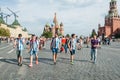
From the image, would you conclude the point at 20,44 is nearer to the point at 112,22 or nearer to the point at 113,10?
the point at 112,22

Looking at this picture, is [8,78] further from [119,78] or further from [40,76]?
[119,78]

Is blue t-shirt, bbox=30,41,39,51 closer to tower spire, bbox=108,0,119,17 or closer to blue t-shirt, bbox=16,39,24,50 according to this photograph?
blue t-shirt, bbox=16,39,24,50

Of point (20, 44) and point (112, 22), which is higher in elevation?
point (112, 22)

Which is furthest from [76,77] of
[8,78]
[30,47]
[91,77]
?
[30,47]

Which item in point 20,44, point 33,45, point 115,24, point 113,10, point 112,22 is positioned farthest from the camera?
point 115,24

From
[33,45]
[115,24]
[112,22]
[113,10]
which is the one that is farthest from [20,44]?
[115,24]

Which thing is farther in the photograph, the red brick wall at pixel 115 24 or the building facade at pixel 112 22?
the red brick wall at pixel 115 24

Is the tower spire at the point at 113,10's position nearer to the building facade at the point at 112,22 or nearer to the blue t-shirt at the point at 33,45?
the building facade at the point at 112,22

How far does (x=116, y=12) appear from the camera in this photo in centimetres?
18612

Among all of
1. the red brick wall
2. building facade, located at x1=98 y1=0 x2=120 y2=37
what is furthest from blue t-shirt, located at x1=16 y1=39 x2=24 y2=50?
the red brick wall

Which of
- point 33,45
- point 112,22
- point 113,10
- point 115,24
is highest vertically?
point 113,10

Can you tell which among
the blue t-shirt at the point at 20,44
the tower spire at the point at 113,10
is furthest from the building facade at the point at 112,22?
the blue t-shirt at the point at 20,44

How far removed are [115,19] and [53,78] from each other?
173 metres

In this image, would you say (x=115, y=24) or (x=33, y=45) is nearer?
(x=33, y=45)
